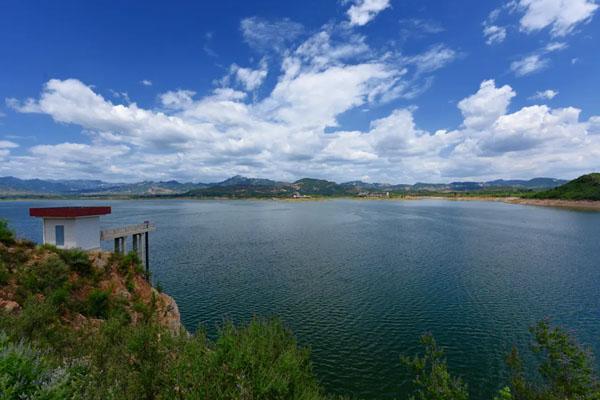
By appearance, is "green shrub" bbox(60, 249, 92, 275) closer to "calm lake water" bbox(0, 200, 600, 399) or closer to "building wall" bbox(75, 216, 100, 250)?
"building wall" bbox(75, 216, 100, 250)

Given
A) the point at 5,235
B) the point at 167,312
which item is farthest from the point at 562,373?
the point at 5,235

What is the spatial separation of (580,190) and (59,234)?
213842 mm

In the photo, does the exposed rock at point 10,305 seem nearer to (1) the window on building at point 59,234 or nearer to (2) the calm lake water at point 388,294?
(1) the window on building at point 59,234

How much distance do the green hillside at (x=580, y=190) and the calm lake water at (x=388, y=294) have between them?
115343 millimetres

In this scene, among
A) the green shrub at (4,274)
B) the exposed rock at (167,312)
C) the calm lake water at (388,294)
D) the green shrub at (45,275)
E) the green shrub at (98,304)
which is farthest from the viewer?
the exposed rock at (167,312)

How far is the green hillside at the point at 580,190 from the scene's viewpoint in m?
150

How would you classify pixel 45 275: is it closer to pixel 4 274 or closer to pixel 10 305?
pixel 4 274

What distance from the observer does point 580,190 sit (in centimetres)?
16012

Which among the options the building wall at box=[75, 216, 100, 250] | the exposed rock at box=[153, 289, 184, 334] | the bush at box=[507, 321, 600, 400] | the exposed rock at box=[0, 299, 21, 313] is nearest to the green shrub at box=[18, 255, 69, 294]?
the exposed rock at box=[0, 299, 21, 313]

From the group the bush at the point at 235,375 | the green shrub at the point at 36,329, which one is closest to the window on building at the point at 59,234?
the green shrub at the point at 36,329

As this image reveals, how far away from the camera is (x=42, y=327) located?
14.0m

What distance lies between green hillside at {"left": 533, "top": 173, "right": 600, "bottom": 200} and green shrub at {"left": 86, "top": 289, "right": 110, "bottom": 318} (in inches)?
A: 7699

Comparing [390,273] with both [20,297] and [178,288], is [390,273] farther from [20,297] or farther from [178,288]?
[20,297]

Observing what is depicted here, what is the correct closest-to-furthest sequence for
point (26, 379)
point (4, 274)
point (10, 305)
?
point (26, 379), point (10, 305), point (4, 274)
